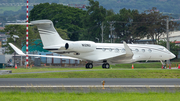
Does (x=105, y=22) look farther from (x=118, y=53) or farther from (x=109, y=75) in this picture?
Answer: (x=109, y=75)

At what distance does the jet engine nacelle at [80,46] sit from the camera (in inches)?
1101

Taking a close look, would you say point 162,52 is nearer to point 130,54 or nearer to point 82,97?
point 130,54

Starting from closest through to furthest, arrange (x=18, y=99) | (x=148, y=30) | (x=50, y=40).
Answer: (x=18, y=99)
(x=50, y=40)
(x=148, y=30)

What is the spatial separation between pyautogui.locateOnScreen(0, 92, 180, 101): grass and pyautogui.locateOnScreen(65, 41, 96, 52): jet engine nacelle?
1491 cm

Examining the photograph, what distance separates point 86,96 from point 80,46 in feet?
53.3

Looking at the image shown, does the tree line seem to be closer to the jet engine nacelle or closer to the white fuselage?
the white fuselage

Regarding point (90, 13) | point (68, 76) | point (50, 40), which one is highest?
point (90, 13)

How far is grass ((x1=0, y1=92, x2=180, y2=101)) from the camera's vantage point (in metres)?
11.8

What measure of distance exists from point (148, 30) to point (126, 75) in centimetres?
3812

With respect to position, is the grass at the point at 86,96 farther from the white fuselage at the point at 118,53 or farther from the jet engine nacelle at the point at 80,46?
the white fuselage at the point at 118,53

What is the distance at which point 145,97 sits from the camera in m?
12.3

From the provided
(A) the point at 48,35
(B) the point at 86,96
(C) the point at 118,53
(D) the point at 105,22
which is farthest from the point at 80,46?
(D) the point at 105,22

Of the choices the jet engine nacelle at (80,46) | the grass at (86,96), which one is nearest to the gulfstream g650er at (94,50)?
the jet engine nacelle at (80,46)

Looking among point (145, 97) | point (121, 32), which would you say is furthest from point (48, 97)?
point (121, 32)
